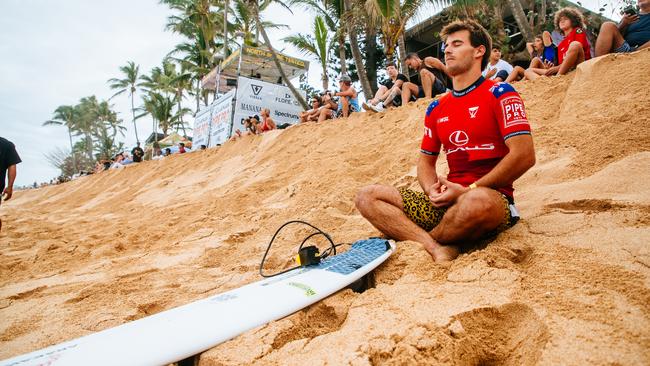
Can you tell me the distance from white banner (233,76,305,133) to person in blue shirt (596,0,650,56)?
33.5 ft

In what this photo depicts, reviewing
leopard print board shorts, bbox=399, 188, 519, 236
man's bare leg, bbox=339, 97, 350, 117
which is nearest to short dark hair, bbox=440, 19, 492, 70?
leopard print board shorts, bbox=399, 188, 519, 236

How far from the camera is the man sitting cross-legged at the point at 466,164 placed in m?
1.63

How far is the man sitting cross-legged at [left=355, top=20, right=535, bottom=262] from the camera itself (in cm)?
163

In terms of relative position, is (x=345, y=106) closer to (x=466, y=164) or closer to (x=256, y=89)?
(x=466, y=164)

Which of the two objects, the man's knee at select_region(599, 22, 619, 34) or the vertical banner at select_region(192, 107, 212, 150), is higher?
the vertical banner at select_region(192, 107, 212, 150)

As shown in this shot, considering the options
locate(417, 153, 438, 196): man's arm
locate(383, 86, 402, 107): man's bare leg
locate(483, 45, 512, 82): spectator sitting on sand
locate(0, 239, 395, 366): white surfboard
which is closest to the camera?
locate(0, 239, 395, 366): white surfboard

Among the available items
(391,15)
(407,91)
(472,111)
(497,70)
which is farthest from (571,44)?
(391,15)

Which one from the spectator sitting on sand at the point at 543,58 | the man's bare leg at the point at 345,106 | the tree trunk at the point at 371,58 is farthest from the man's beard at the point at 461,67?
the tree trunk at the point at 371,58

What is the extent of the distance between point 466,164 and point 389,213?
20.4 inches

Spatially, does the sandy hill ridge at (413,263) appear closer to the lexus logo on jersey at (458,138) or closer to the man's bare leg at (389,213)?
the man's bare leg at (389,213)

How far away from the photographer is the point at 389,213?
194cm

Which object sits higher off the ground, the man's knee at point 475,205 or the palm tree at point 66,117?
the palm tree at point 66,117

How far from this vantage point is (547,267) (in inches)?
51.6

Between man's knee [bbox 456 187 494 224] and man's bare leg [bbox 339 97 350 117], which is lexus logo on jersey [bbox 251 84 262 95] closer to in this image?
man's bare leg [bbox 339 97 350 117]
